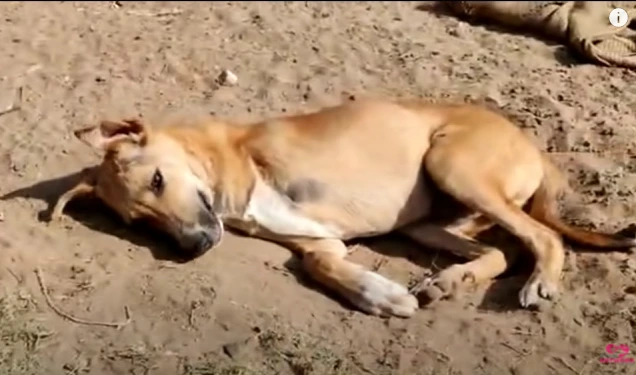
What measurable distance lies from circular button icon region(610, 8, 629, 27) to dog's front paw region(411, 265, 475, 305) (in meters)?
3.18

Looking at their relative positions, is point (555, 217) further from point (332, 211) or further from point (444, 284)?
→ point (332, 211)

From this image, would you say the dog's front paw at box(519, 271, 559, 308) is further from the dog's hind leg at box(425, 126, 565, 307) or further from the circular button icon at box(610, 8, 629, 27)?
the circular button icon at box(610, 8, 629, 27)

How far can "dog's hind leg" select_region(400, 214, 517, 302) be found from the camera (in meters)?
5.87

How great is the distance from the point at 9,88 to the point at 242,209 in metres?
2.17

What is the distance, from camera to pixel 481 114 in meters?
6.64

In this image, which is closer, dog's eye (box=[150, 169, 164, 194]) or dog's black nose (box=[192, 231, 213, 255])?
dog's black nose (box=[192, 231, 213, 255])

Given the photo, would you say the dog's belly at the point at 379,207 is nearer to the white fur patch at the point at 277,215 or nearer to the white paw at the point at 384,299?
the white fur patch at the point at 277,215

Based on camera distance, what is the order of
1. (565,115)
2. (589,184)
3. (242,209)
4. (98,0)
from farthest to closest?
(98,0) → (565,115) → (589,184) → (242,209)

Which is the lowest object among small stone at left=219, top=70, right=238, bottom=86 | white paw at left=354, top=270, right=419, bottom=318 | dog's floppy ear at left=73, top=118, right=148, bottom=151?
Answer: small stone at left=219, top=70, right=238, bottom=86

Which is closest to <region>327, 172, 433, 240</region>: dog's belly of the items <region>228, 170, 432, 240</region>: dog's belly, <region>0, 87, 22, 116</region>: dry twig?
<region>228, 170, 432, 240</region>: dog's belly

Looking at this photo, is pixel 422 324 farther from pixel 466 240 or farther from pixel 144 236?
pixel 144 236

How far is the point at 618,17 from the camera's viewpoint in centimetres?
852

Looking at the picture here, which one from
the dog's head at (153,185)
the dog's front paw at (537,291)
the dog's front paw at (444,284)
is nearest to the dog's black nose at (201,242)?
the dog's head at (153,185)

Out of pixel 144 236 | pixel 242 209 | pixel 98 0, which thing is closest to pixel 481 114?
Result: pixel 242 209
